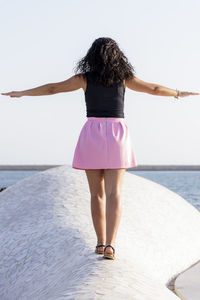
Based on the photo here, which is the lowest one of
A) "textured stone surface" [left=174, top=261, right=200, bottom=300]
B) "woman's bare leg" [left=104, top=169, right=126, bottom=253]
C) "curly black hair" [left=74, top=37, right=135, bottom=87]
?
"textured stone surface" [left=174, top=261, right=200, bottom=300]

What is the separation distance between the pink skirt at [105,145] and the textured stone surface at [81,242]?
3.54ft

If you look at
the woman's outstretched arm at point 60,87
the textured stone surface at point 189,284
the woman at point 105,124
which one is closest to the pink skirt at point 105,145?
the woman at point 105,124

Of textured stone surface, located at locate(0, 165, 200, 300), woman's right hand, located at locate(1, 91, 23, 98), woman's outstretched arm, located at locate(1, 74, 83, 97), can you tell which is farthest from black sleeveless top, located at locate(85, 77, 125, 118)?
textured stone surface, located at locate(0, 165, 200, 300)

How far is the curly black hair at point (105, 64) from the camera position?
218 inches

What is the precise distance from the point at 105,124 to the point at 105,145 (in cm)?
23

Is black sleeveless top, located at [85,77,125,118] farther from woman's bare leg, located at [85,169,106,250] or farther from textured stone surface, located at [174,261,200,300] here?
textured stone surface, located at [174,261,200,300]

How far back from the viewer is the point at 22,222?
318 inches

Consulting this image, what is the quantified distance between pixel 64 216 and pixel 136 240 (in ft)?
3.86

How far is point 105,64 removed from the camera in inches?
218

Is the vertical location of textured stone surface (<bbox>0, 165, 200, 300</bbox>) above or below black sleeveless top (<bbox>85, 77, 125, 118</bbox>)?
below

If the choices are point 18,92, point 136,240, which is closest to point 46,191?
point 136,240

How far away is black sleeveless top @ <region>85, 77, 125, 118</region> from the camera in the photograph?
551 centimetres

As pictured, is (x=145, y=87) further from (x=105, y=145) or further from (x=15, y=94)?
(x=15, y=94)

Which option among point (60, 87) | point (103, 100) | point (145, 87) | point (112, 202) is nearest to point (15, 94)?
point (60, 87)
